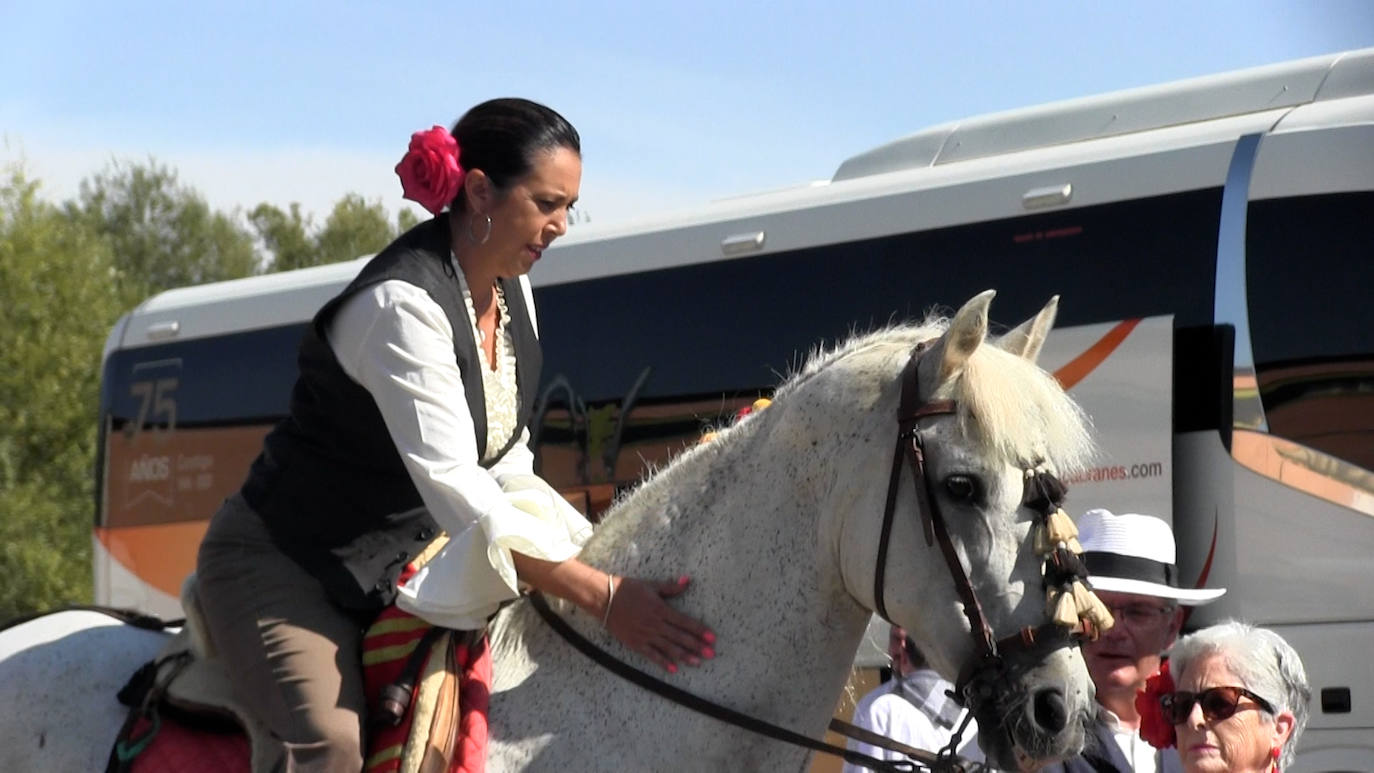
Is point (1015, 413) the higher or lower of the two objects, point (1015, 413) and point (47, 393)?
the higher

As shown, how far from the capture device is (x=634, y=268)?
33.0 ft

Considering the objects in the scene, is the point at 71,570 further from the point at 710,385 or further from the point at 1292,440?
the point at 1292,440

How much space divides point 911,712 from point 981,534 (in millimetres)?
2121

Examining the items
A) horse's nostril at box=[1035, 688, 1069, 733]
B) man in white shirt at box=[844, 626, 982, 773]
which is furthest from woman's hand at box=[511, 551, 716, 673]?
man in white shirt at box=[844, 626, 982, 773]

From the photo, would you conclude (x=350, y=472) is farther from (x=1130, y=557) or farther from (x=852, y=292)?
(x=852, y=292)

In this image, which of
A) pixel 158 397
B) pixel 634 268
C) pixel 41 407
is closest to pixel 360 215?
pixel 41 407

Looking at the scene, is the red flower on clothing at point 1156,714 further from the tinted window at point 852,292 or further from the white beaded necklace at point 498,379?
the tinted window at point 852,292

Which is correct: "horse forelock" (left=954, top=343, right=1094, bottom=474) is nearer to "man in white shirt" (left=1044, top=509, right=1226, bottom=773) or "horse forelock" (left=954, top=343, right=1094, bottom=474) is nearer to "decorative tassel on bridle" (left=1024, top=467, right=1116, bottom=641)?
"decorative tassel on bridle" (left=1024, top=467, right=1116, bottom=641)

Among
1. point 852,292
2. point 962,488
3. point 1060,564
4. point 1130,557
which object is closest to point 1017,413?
point 962,488

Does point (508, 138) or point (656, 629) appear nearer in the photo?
point (656, 629)

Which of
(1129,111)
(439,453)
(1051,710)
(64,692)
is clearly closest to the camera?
(1051,710)

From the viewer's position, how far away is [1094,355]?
319 inches

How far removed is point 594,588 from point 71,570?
21.0 metres

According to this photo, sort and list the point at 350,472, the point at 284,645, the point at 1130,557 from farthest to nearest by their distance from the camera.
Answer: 1. the point at 1130,557
2. the point at 350,472
3. the point at 284,645
